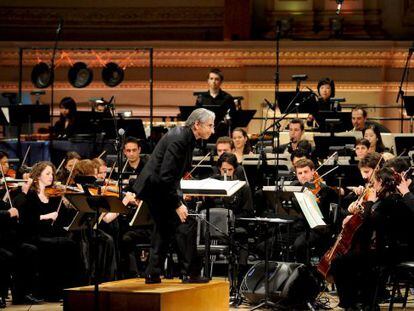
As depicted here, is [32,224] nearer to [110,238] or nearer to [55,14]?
[110,238]

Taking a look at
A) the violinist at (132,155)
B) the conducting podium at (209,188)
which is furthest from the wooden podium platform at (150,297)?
the violinist at (132,155)

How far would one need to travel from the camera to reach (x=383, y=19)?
13625 mm

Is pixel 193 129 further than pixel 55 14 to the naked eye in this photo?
No

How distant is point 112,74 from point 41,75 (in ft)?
3.08

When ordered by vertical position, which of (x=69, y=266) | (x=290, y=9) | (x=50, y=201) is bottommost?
(x=69, y=266)

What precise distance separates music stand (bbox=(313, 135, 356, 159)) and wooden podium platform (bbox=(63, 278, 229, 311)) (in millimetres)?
2759

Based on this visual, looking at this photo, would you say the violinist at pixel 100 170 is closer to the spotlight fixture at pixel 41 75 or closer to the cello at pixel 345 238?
the cello at pixel 345 238

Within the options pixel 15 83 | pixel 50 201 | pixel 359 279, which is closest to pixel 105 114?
pixel 50 201

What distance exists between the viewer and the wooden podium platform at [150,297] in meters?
6.32

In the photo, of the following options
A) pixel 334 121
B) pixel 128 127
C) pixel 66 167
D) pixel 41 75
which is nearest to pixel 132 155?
pixel 66 167

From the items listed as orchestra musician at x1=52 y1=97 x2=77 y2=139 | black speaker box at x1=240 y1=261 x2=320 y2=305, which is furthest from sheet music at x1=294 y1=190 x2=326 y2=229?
orchestra musician at x1=52 y1=97 x2=77 y2=139

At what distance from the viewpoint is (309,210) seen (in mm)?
7410

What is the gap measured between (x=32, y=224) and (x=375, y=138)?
328 centimetres

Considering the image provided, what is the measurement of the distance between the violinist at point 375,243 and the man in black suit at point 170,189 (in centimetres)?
106
